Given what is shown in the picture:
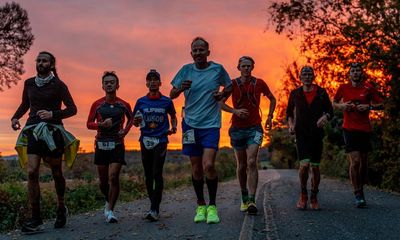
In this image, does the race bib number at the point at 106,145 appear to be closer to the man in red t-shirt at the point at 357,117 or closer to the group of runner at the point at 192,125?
the group of runner at the point at 192,125

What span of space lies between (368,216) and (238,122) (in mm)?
2443

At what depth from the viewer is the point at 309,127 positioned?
927 cm

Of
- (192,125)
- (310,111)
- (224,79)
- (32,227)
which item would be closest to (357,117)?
(310,111)

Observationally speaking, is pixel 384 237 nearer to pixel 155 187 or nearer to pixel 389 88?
pixel 155 187

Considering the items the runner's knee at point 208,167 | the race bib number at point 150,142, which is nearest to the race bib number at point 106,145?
the race bib number at point 150,142

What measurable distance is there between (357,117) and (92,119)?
4762mm

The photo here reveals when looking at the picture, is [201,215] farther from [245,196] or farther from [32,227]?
[32,227]

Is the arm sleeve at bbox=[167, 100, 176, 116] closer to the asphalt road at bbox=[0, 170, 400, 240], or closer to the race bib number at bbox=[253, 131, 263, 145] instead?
the race bib number at bbox=[253, 131, 263, 145]

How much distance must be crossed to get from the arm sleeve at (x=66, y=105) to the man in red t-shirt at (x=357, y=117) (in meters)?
4.77

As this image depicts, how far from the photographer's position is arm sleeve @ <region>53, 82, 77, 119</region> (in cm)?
792

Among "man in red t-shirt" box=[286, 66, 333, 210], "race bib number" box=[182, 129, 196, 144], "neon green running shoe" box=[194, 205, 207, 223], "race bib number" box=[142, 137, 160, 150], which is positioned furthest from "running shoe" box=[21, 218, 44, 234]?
"man in red t-shirt" box=[286, 66, 333, 210]

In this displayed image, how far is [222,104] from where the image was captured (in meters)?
8.22

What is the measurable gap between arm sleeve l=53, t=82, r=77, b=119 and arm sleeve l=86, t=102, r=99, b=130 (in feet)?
1.69

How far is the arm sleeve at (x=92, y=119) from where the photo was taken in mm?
8516
